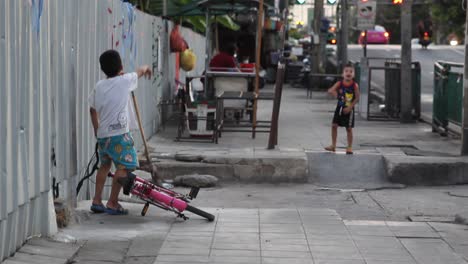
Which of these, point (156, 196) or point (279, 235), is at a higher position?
point (156, 196)

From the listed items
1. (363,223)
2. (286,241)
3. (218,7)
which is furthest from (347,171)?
(218,7)

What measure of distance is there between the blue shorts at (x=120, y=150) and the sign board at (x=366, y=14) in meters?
19.9

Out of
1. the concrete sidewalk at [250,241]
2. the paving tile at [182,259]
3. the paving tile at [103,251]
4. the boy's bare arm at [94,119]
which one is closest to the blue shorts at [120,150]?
the boy's bare arm at [94,119]

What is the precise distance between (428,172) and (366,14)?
50.4 feet

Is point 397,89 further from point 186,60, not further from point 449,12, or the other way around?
point 449,12

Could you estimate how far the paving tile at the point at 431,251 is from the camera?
786cm

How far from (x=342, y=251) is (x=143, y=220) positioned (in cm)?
209

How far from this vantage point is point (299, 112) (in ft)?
82.7

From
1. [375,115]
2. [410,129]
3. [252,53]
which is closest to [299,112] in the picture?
[375,115]

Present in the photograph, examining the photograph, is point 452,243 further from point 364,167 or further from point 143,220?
point 364,167

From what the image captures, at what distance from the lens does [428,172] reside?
13.5 metres

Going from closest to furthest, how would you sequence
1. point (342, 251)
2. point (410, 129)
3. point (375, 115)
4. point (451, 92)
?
point (342, 251) < point (451, 92) < point (410, 129) < point (375, 115)

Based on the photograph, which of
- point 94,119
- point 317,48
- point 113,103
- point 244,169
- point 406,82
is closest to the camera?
point 113,103

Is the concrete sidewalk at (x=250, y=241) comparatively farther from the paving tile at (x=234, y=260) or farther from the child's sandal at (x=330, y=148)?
the child's sandal at (x=330, y=148)
